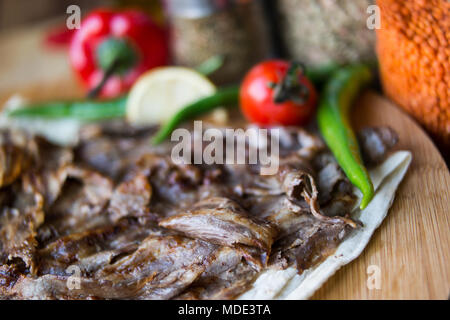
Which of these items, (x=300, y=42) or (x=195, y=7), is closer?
(x=195, y=7)

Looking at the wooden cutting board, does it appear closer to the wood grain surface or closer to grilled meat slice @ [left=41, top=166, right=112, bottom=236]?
the wood grain surface

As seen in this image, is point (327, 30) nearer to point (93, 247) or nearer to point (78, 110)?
point (78, 110)

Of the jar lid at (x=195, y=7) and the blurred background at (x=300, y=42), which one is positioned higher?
the jar lid at (x=195, y=7)

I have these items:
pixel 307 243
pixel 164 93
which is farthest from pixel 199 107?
pixel 307 243

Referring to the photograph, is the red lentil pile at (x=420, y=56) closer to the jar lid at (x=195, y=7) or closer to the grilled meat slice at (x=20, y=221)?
the jar lid at (x=195, y=7)

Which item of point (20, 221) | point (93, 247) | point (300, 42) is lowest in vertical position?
point (93, 247)

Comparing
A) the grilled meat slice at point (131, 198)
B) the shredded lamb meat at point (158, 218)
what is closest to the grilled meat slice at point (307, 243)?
the shredded lamb meat at point (158, 218)
